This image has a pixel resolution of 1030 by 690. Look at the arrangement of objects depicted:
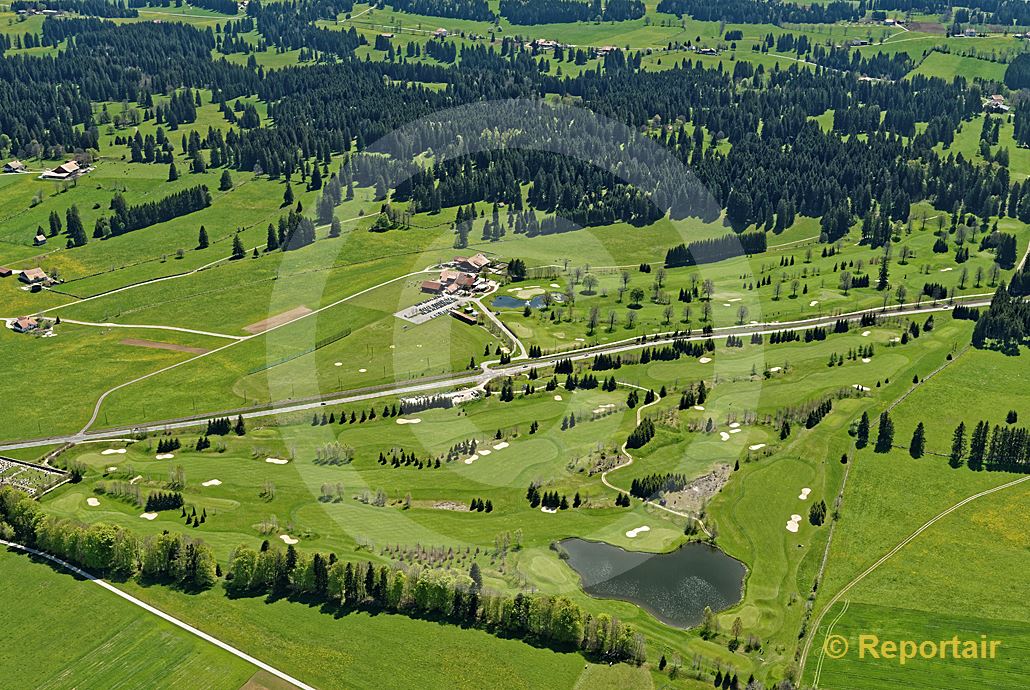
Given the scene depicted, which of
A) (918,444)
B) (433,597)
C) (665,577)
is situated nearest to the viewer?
(433,597)

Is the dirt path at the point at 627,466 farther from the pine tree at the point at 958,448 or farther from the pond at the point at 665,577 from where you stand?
the pine tree at the point at 958,448

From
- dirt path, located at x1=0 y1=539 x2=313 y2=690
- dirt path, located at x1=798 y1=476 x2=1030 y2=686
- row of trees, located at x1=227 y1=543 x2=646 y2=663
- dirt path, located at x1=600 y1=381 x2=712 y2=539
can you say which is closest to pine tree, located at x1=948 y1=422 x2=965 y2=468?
dirt path, located at x1=798 y1=476 x2=1030 y2=686

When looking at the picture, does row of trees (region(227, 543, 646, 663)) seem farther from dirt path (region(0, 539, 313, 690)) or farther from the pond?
the pond

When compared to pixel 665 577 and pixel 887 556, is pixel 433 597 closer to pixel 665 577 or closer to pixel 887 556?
pixel 665 577

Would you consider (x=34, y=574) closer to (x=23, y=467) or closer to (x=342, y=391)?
(x=23, y=467)

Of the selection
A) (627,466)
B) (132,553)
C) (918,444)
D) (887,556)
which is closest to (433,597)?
(132,553)

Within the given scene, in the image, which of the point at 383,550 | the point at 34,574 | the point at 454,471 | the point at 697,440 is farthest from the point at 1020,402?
the point at 34,574

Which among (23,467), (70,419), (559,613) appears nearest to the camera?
(559,613)

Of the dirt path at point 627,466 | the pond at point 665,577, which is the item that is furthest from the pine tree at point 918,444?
the pond at point 665,577
